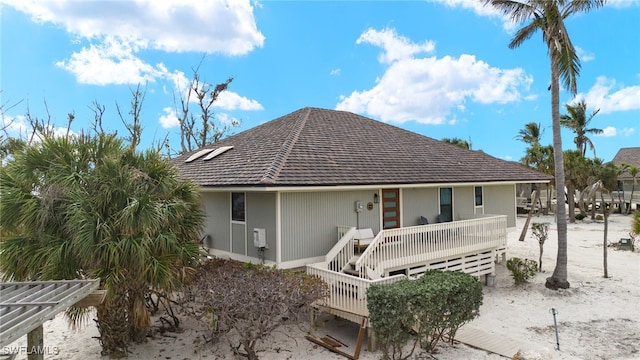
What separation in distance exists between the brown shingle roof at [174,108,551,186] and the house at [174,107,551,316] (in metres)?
0.05

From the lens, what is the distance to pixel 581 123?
36906 millimetres

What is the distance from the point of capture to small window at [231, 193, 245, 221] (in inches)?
420

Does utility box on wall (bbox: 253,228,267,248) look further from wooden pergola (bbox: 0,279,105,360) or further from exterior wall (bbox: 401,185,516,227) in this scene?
exterior wall (bbox: 401,185,516,227)

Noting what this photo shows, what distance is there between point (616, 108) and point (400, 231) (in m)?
25.3

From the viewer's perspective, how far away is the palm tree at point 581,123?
121ft

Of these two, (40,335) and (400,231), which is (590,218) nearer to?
(400,231)

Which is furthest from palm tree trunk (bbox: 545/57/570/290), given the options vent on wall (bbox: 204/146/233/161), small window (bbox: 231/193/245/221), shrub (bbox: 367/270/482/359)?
vent on wall (bbox: 204/146/233/161)

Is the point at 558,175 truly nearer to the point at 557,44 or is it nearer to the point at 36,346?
the point at 557,44

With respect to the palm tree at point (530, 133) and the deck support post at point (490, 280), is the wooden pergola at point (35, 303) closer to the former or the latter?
the deck support post at point (490, 280)

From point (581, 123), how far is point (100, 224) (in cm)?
4270

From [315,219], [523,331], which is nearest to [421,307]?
[523,331]

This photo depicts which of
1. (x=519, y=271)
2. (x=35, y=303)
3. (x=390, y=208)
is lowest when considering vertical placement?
(x=519, y=271)

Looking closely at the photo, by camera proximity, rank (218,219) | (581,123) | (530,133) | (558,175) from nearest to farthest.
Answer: (218,219) < (558,175) < (581,123) < (530,133)

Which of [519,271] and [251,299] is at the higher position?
[251,299]
